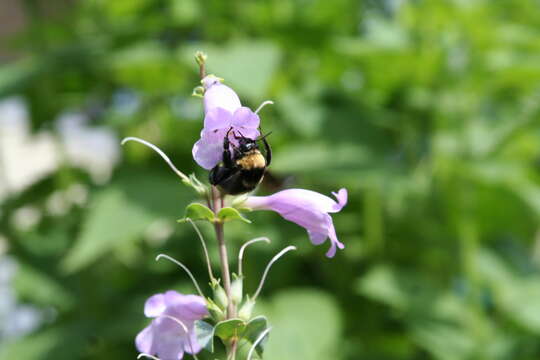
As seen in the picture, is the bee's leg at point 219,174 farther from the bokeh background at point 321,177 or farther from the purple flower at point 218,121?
the bokeh background at point 321,177

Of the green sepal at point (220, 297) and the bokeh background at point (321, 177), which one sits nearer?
the green sepal at point (220, 297)

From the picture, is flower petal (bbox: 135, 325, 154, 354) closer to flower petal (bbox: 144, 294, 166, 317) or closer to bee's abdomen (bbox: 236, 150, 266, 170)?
flower petal (bbox: 144, 294, 166, 317)

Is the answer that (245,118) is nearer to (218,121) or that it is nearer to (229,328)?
(218,121)

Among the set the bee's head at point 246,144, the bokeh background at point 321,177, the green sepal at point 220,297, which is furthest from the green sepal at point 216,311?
the bokeh background at point 321,177

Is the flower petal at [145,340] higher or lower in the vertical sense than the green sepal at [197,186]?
lower

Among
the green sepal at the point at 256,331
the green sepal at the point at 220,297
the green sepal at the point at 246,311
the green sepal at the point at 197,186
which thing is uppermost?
the green sepal at the point at 197,186

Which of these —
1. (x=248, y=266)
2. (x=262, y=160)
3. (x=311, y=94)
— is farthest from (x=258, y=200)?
(x=311, y=94)

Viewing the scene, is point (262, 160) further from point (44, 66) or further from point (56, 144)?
point (56, 144)
